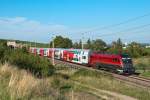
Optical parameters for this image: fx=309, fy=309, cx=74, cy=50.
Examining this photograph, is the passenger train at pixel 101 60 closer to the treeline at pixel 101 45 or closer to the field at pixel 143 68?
the field at pixel 143 68

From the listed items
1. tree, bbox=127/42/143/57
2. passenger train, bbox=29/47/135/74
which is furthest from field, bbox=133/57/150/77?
tree, bbox=127/42/143/57

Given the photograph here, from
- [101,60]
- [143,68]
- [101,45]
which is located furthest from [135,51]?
[101,45]

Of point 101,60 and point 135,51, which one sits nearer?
point 101,60

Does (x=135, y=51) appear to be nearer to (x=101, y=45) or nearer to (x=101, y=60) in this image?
(x=101, y=60)

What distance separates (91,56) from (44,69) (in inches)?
1230

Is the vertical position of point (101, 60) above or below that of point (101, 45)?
below

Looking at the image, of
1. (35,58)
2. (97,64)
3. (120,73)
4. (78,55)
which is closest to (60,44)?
(78,55)

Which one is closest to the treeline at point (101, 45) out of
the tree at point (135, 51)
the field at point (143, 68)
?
the tree at point (135, 51)

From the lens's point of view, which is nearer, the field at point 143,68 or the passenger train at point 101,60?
the passenger train at point 101,60

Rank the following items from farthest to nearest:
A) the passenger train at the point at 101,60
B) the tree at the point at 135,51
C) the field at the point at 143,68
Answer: the tree at the point at 135,51, the field at the point at 143,68, the passenger train at the point at 101,60

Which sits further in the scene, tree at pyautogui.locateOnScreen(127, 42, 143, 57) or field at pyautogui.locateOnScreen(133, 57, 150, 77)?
tree at pyautogui.locateOnScreen(127, 42, 143, 57)

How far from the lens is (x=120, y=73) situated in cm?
4562

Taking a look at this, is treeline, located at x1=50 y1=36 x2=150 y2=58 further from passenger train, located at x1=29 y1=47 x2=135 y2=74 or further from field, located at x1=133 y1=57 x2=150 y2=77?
field, located at x1=133 y1=57 x2=150 y2=77

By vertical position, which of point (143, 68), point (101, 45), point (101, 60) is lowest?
point (143, 68)
